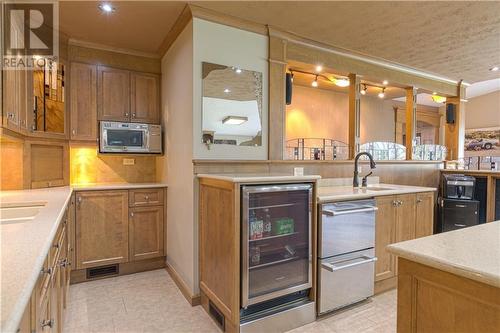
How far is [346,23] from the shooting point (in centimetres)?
286

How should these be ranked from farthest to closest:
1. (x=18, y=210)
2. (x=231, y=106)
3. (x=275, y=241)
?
Answer: (x=231, y=106) < (x=275, y=241) < (x=18, y=210)

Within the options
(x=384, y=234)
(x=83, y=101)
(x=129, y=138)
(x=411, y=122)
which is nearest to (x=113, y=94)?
(x=83, y=101)

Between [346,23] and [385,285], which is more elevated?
[346,23]

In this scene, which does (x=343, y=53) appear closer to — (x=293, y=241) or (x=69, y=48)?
(x=293, y=241)

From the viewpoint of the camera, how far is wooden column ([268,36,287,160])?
9.61ft

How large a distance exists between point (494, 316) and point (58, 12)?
3677mm

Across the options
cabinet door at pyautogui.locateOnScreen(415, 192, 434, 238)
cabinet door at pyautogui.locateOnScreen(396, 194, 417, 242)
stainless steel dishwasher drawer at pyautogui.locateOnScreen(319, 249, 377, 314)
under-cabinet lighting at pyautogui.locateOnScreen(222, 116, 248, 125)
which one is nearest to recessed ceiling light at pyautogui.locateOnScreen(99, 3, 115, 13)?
under-cabinet lighting at pyautogui.locateOnScreen(222, 116, 248, 125)

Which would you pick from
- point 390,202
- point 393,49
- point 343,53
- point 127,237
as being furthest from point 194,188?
point 393,49

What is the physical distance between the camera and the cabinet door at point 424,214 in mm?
3090

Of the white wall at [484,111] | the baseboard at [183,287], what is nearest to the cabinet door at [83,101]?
the baseboard at [183,287]

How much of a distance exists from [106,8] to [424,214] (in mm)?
3836

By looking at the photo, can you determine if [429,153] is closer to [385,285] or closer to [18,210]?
[385,285]

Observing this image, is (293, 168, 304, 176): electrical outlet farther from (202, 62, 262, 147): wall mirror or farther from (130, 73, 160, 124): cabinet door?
(130, 73, 160, 124): cabinet door

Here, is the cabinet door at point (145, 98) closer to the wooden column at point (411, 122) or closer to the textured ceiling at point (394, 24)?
the textured ceiling at point (394, 24)
